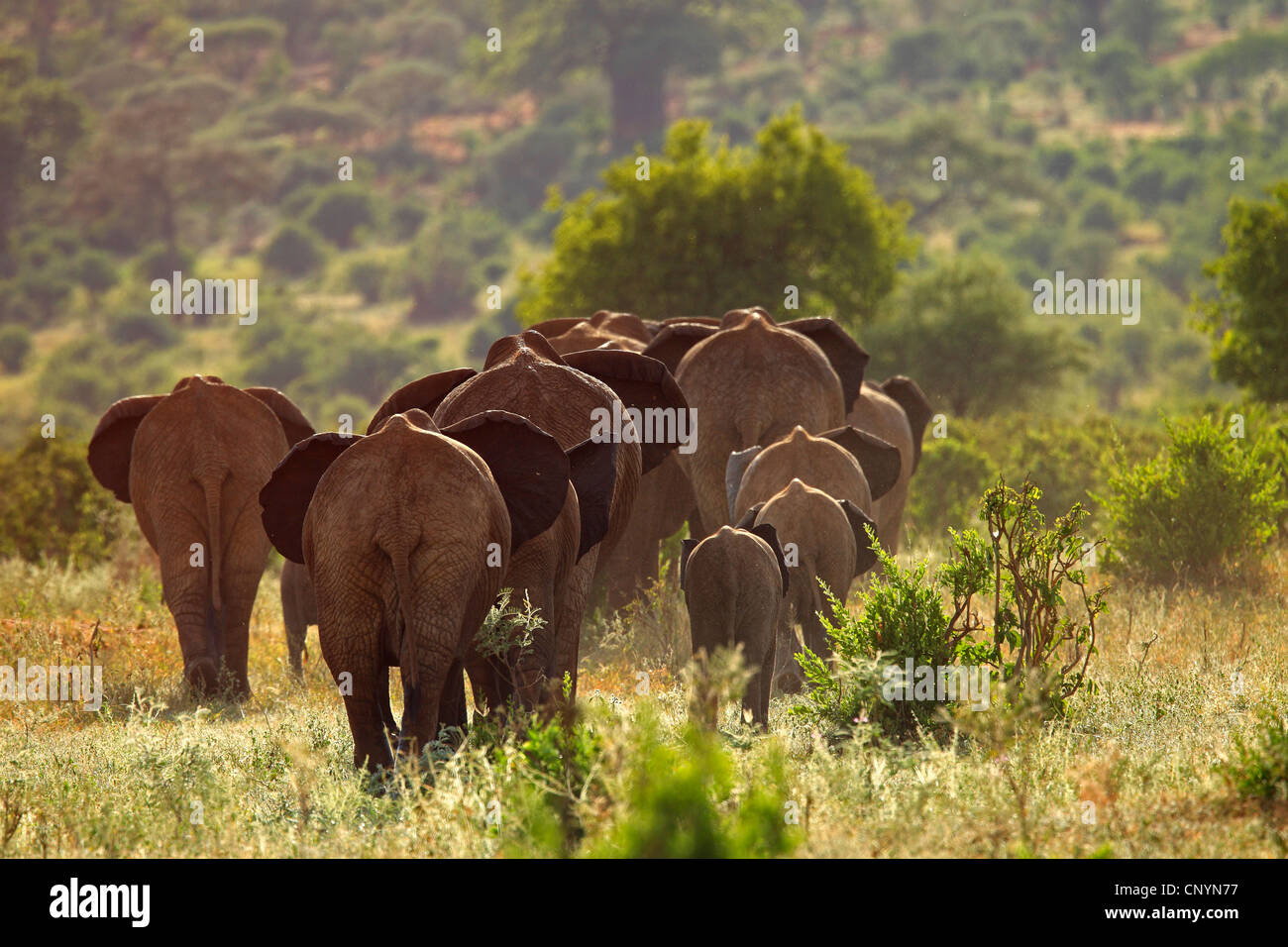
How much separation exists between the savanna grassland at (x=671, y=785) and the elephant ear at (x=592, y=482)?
0.88 meters

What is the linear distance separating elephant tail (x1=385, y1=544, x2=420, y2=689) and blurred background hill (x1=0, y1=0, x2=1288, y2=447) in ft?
107

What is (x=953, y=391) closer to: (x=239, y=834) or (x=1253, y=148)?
(x=239, y=834)

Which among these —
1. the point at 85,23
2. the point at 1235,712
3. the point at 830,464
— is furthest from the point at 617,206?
the point at 85,23

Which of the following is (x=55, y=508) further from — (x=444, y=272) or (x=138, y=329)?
(x=444, y=272)

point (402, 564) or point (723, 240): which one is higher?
point (723, 240)

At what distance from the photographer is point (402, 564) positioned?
647 centimetres

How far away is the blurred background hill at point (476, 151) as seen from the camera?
62781mm

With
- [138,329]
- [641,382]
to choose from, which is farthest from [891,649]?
[138,329]

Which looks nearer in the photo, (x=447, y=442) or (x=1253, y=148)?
(x=447, y=442)

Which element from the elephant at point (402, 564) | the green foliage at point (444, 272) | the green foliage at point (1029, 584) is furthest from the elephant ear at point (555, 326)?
the green foliage at point (444, 272)

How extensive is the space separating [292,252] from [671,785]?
72665 millimetres

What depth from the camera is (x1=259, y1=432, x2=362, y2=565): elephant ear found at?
23.6 feet

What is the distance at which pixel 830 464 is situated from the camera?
34.9 ft
